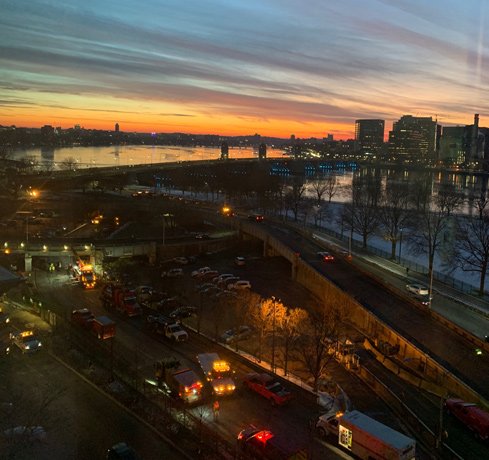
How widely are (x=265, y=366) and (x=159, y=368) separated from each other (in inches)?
100

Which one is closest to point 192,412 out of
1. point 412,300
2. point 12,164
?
point 412,300

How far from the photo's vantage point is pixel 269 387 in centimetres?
983

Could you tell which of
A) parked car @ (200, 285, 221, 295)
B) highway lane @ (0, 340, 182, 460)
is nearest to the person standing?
highway lane @ (0, 340, 182, 460)

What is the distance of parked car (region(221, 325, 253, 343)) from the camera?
1310cm

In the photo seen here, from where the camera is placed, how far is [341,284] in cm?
1634

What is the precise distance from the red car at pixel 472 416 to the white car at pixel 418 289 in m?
8.89

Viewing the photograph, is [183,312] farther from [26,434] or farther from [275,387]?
[26,434]

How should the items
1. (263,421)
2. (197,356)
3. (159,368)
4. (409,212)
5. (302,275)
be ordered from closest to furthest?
1. (263,421)
2. (159,368)
3. (197,356)
4. (302,275)
5. (409,212)

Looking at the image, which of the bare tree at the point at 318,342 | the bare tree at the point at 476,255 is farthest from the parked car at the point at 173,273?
the bare tree at the point at 476,255

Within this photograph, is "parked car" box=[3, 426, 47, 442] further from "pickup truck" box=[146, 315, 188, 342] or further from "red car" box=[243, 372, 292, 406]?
"pickup truck" box=[146, 315, 188, 342]

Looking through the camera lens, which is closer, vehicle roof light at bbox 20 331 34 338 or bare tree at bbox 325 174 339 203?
vehicle roof light at bbox 20 331 34 338

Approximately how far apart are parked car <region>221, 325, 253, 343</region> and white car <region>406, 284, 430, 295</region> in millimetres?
7180

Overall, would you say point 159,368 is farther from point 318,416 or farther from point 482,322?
point 482,322

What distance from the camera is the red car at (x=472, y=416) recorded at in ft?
27.8
